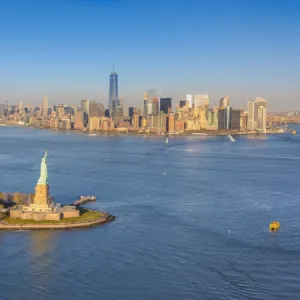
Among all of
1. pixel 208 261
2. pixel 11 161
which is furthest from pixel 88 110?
pixel 208 261

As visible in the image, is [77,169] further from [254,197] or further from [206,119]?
[206,119]

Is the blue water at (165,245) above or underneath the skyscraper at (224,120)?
underneath

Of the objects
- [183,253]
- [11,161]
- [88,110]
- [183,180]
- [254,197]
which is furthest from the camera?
[88,110]

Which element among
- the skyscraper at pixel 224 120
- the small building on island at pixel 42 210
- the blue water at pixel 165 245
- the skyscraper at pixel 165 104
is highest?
the skyscraper at pixel 165 104

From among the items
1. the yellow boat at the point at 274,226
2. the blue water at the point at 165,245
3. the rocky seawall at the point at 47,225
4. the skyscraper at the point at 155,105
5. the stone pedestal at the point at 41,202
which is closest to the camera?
the blue water at the point at 165,245

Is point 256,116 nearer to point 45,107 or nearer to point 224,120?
point 224,120

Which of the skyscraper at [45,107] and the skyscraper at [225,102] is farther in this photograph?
the skyscraper at [45,107]

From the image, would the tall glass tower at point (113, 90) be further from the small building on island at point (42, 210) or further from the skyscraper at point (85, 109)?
the small building on island at point (42, 210)

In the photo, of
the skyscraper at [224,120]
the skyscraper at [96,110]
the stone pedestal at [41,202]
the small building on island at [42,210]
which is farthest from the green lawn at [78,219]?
the skyscraper at [96,110]

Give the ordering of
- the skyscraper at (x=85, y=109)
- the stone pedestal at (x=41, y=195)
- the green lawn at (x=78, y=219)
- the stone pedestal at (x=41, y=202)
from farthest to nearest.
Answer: the skyscraper at (x=85, y=109) < the stone pedestal at (x=41, y=195) < the stone pedestal at (x=41, y=202) < the green lawn at (x=78, y=219)
